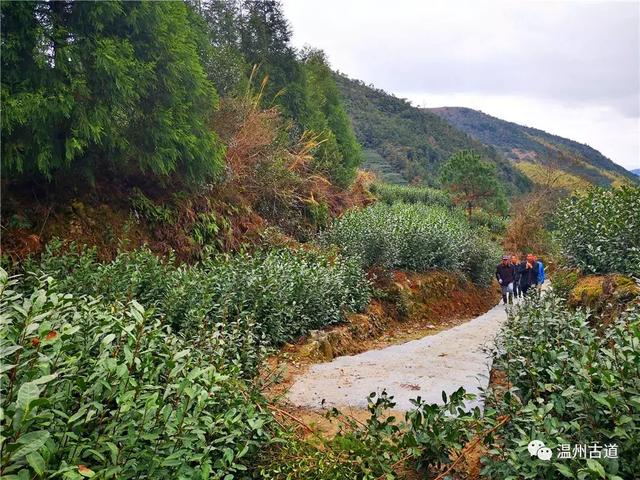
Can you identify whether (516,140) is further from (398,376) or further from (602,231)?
(398,376)

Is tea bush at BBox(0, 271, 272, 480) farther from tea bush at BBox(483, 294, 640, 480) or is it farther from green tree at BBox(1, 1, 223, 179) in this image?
green tree at BBox(1, 1, 223, 179)

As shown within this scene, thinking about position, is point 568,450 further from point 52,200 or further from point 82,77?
point 52,200

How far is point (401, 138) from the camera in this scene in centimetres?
4562

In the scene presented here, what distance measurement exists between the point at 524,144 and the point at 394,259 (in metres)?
80.1

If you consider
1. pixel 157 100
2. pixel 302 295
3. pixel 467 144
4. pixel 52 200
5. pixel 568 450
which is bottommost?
pixel 302 295

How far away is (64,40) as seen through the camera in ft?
19.6

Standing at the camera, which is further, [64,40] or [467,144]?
[467,144]

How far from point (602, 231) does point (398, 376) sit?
389 centimetres

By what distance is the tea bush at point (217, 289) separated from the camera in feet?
17.0

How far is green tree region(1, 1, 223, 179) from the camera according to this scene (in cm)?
567

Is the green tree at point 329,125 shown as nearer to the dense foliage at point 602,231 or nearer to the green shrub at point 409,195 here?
the green shrub at point 409,195

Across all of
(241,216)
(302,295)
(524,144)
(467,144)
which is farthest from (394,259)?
(524,144)

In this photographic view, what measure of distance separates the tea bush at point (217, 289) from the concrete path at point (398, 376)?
0.76 metres

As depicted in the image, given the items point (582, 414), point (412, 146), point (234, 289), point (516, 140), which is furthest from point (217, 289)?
point (516, 140)
